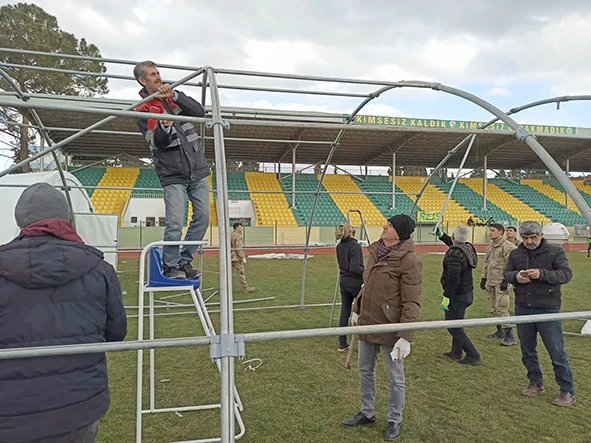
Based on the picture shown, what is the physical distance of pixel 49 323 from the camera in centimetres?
171

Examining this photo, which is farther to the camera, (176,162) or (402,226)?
(402,226)

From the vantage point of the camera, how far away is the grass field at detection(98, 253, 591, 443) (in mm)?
3562

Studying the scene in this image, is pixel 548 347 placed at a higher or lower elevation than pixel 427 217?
lower

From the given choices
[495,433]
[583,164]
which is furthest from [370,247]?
[583,164]

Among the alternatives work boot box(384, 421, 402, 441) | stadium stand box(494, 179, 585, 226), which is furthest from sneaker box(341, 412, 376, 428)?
stadium stand box(494, 179, 585, 226)

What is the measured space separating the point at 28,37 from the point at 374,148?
19138 millimetres

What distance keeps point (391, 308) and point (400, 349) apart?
0.33 metres

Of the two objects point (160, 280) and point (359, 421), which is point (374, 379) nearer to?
point (359, 421)

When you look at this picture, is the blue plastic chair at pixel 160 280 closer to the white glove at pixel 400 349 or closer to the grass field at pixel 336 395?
the grass field at pixel 336 395

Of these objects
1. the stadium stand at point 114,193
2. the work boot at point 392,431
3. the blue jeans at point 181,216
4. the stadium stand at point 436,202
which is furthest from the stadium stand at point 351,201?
the blue jeans at point 181,216

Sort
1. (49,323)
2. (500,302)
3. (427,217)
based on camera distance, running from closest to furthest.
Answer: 1. (49,323)
2. (500,302)
3. (427,217)

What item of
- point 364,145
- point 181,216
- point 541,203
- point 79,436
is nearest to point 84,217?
point 181,216

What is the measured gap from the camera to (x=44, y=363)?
1.69m

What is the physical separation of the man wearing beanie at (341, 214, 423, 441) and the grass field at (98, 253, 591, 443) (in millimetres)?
222
